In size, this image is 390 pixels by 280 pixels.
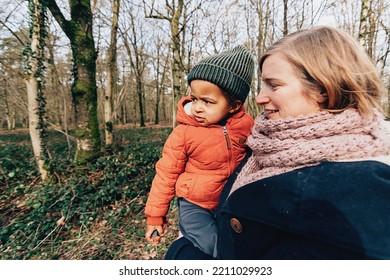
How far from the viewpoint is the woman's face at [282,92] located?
1.08m

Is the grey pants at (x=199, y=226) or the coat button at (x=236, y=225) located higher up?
the coat button at (x=236, y=225)

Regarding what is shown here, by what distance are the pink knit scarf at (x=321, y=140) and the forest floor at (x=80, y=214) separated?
2.79 meters

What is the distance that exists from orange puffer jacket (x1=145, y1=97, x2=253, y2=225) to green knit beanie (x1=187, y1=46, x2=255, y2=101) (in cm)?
25

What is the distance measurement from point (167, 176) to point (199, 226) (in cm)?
47

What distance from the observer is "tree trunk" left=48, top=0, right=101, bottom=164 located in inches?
200

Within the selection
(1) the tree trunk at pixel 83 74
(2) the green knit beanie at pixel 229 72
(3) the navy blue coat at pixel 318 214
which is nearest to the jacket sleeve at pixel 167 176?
(2) the green knit beanie at pixel 229 72

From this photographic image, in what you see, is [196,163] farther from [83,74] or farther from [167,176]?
[83,74]

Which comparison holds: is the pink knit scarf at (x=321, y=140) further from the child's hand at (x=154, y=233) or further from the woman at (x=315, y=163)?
the child's hand at (x=154, y=233)

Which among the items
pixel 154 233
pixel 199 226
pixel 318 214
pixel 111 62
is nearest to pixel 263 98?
pixel 318 214
